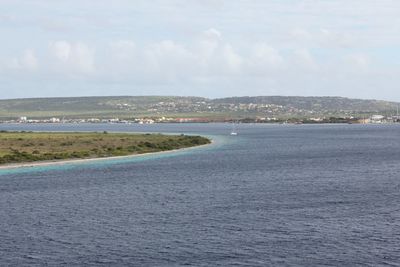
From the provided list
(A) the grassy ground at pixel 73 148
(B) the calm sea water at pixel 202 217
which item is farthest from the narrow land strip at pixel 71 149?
(B) the calm sea water at pixel 202 217

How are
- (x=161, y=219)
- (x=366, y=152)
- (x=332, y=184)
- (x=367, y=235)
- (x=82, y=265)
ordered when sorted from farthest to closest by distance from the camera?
(x=366, y=152)
(x=332, y=184)
(x=161, y=219)
(x=367, y=235)
(x=82, y=265)

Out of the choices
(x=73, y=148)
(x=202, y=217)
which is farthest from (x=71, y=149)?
(x=202, y=217)

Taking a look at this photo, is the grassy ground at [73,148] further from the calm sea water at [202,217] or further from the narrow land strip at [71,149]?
the calm sea water at [202,217]

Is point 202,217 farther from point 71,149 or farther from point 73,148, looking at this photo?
point 73,148

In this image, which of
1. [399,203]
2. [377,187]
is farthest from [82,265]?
[377,187]

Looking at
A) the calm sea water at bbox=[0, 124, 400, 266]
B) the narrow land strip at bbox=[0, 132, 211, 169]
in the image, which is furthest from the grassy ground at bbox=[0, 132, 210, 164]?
the calm sea water at bbox=[0, 124, 400, 266]

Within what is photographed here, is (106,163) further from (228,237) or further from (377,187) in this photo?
(228,237)

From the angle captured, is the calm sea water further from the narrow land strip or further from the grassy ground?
the grassy ground

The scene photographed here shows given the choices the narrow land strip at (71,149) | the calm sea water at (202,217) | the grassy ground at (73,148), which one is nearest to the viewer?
the calm sea water at (202,217)
